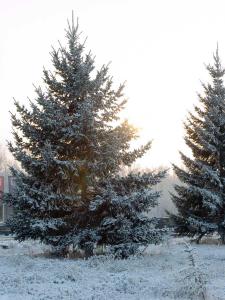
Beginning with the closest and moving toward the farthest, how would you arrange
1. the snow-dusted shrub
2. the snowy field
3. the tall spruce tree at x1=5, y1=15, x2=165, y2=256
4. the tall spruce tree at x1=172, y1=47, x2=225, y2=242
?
1. the snow-dusted shrub
2. the snowy field
3. the tall spruce tree at x1=5, y1=15, x2=165, y2=256
4. the tall spruce tree at x1=172, y1=47, x2=225, y2=242

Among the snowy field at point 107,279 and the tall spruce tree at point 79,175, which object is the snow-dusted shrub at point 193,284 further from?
the tall spruce tree at point 79,175

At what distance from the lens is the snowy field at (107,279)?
11094mm

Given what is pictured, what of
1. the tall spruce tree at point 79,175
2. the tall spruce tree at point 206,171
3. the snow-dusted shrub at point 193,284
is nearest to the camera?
the snow-dusted shrub at point 193,284

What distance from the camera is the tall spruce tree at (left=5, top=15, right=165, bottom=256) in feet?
61.1

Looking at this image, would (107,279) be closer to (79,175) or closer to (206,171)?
(79,175)

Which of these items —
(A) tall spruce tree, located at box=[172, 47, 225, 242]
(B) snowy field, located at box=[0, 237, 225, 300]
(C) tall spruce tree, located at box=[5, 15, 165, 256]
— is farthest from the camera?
(A) tall spruce tree, located at box=[172, 47, 225, 242]

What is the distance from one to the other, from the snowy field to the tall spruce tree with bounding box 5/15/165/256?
157 centimetres

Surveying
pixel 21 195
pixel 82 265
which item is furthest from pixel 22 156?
pixel 82 265

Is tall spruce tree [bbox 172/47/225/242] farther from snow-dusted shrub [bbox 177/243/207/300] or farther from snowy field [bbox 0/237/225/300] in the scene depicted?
snow-dusted shrub [bbox 177/243/207/300]

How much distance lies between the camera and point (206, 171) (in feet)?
86.6

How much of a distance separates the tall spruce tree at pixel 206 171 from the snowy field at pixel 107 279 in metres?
8.38

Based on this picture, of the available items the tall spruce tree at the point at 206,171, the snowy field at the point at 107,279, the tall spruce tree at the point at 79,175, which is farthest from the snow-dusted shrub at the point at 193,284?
the tall spruce tree at the point at 206,171

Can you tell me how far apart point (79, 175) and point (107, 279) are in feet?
23.7

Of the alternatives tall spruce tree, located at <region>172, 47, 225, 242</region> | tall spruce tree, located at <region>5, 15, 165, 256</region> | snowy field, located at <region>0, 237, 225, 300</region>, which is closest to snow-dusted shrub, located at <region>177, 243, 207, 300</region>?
snowy field, located at <region>0, 237, 225, 300</region>
